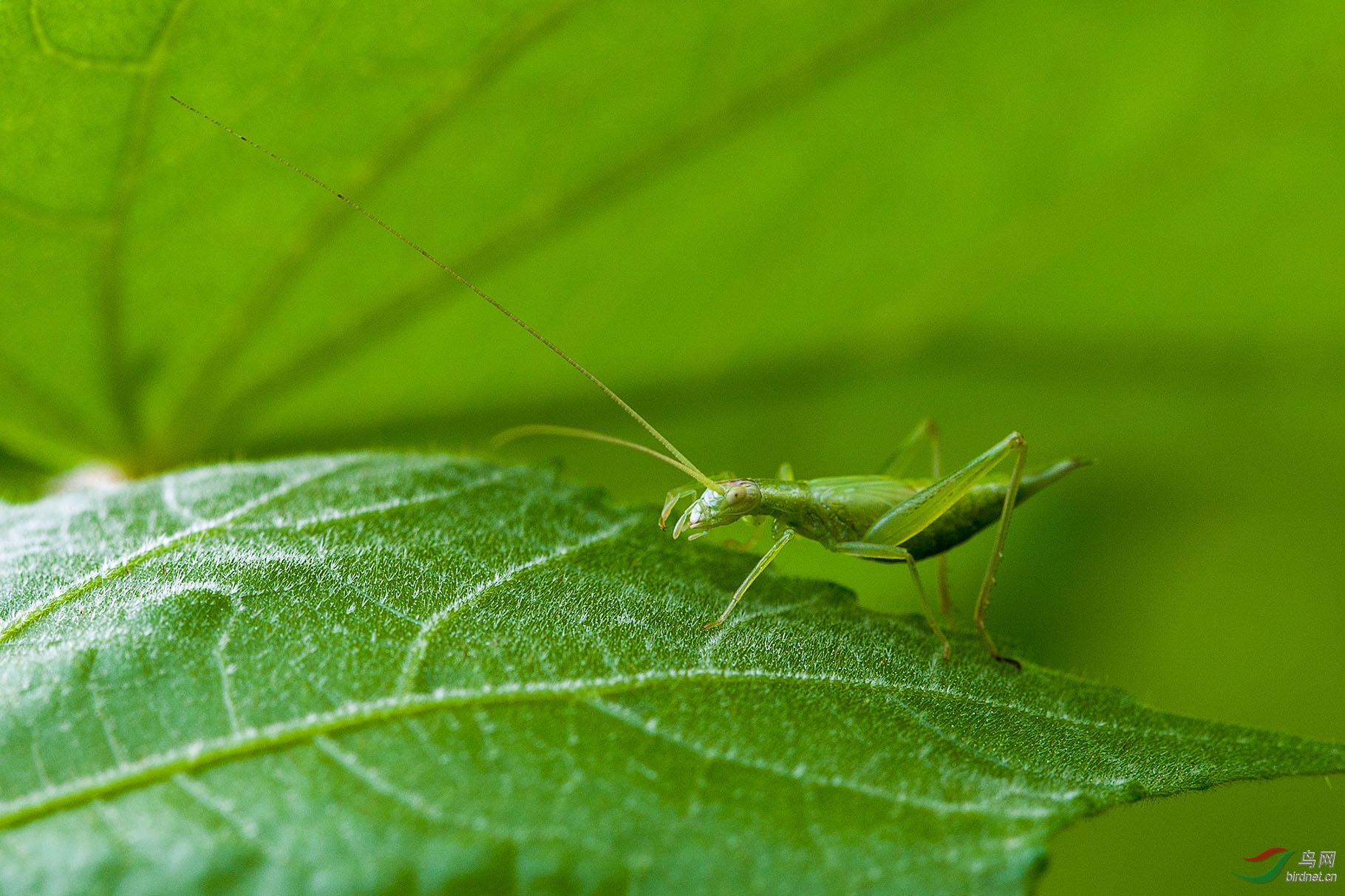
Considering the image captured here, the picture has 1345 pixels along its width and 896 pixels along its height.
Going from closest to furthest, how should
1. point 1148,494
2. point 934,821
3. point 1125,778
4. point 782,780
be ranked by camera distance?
1. point 934,821
2. point 782,780
3. point 1125,778
4. point 1148,494

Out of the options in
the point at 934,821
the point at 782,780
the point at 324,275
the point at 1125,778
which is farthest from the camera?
the point at 324,275

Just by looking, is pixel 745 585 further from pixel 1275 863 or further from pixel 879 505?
pixel 1275 863

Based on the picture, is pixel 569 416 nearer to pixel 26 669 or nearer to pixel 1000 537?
pixel 1000 537

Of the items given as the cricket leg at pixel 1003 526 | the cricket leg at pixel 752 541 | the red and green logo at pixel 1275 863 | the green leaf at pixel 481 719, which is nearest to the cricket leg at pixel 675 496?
the cricket leg at pixel 752 541

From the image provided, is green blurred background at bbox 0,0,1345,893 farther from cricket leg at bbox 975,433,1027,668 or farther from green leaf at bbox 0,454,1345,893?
green leaf at bbox 0,454,1345,893

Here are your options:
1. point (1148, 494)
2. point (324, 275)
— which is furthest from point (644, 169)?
point (1148, 494)

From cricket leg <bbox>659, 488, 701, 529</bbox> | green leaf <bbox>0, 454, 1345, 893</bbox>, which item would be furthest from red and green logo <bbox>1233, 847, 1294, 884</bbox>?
cricket leg <bbox>659, 488, 701, 529</bbox>
